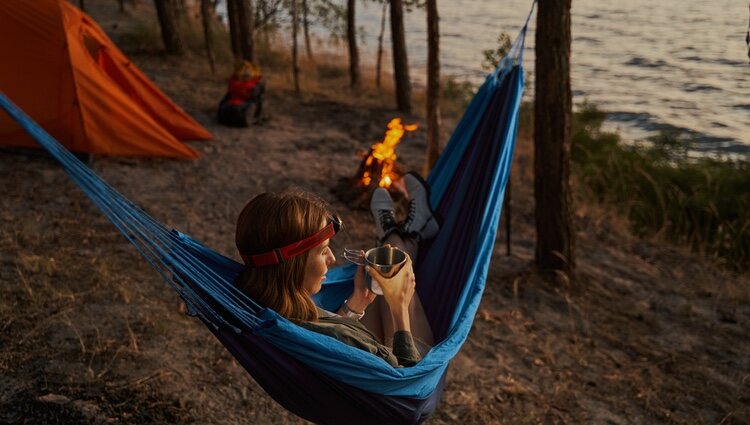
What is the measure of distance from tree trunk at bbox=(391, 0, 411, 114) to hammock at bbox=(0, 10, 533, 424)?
4247 mm

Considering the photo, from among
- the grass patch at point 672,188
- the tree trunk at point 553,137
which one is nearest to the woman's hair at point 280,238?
the tree trunk at point 553,137

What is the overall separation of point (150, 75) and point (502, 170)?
19.1ft

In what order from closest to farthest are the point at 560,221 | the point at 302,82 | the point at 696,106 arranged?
the point at 560,221
the point at 302,82
the point at 696,106

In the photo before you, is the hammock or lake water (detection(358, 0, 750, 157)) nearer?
the hammock

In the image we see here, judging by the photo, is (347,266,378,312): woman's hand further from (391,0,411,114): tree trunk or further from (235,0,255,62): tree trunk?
(235,0,255,62): tree trunk

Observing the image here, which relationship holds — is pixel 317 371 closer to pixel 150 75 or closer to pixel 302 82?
pixel 150 75

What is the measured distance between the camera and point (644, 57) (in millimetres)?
14023

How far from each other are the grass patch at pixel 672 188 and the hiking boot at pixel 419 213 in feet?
9.59

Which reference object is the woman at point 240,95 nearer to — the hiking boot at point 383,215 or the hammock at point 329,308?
the hiking boot at point 383,215

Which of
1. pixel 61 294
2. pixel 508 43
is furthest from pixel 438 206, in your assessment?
pixel 508 43

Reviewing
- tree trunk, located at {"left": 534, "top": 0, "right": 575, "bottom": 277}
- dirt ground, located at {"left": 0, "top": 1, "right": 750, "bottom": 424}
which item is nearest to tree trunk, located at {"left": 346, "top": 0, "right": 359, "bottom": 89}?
dirt ground, located at {"left": 0, "top": 1, "right": 750, "bottom": 424}

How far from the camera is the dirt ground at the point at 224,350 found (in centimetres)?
235

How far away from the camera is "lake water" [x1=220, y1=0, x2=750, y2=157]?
392 inches

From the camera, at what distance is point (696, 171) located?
668 centimetres
